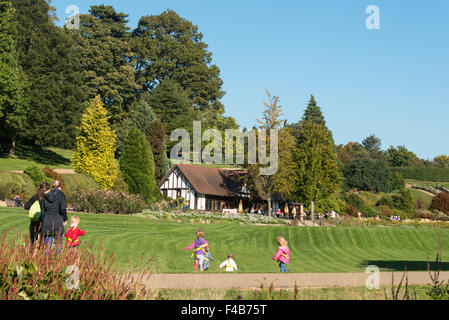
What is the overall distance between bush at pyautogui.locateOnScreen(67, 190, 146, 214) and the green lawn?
154 inches

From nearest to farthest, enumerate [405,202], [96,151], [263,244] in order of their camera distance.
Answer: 1. [263,244]
2. [96,151]
3. [405,202]

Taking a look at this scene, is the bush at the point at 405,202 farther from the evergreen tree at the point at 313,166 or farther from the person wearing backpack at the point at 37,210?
the person wearing backpack at the point at 37,210

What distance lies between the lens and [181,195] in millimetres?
49344

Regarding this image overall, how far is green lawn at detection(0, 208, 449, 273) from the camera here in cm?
1794

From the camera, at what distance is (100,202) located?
31609mm

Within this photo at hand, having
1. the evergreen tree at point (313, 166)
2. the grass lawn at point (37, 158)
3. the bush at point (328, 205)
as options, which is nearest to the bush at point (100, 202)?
the grass lawn at point (37, 158)

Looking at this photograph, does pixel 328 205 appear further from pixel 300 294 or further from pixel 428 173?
pixel 428 173

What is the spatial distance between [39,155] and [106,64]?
71.4 feet

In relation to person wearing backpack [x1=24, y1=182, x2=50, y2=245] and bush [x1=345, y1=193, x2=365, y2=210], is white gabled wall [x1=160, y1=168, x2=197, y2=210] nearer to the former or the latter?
bush [x1=345, y1=193, x2=365, y2=210]

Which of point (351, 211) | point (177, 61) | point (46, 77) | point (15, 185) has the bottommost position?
point (351, 211)

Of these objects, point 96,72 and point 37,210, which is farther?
point 96,72

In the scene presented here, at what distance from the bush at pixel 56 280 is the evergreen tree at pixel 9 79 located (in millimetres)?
38059

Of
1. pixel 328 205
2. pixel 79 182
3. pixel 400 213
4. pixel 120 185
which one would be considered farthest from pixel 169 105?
pixel 79 182
